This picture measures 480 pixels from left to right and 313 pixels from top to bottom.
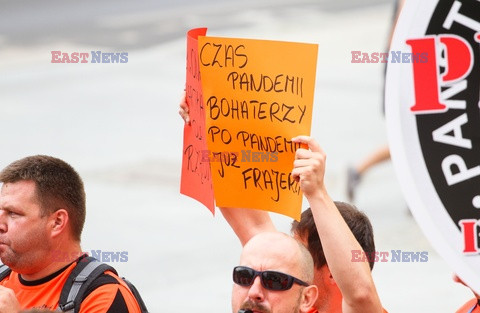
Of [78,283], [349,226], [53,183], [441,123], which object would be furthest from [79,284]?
[441,123]

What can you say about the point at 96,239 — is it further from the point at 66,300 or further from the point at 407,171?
the point at 407,171

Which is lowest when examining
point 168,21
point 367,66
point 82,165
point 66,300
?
point 66,300

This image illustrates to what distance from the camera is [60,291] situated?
3838mm

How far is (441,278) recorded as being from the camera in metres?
7.14

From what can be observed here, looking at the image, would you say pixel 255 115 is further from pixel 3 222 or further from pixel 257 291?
pixel 3 222

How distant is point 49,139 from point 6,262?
596cm

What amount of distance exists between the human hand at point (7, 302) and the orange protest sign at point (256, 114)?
767 mm

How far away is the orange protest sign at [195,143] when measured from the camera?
3.74 metres

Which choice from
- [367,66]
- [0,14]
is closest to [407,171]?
[367,66]

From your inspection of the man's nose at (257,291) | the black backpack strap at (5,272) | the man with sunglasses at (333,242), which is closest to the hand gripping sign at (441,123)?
the man with sunglasses at (333,242)

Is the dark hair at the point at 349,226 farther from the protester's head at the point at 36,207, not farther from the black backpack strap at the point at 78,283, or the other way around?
the protester's head at the point at 36,207

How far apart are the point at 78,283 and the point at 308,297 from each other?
85 cm

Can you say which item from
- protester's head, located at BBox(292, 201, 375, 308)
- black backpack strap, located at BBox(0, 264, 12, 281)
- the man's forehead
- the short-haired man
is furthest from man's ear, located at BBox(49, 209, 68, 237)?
protester's head, located at BBox(292, 201, 375, 308)

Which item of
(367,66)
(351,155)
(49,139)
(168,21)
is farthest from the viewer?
(168,21)
